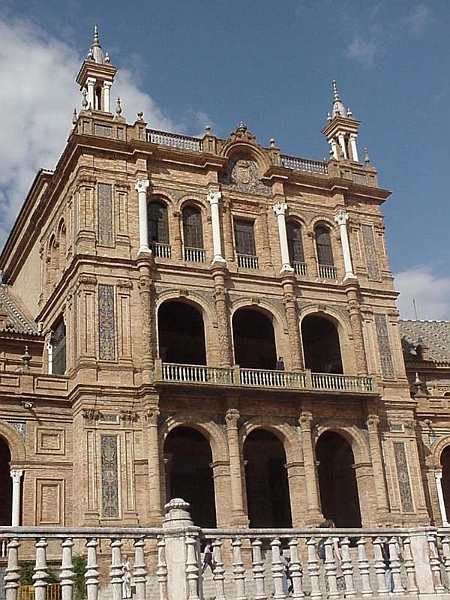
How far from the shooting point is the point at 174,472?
28.2 metres

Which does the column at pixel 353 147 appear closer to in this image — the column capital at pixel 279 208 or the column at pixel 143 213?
the column capital at pixel 279 208

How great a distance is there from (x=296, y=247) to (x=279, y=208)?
1.60m

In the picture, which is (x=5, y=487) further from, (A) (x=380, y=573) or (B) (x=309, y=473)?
(A) (x=380, y=573)

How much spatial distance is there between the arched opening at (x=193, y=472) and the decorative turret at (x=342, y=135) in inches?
504

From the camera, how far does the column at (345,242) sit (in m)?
29.9

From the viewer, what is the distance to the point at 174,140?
29.4 metres

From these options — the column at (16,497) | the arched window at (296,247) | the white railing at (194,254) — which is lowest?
the column at (16,497)

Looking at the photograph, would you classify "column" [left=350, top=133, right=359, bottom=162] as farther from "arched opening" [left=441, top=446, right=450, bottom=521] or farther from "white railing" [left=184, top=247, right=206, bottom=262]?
"arched opening" [left=441, top=446, right=450, bottom=521]

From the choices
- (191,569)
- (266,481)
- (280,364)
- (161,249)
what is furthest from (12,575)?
(266,481)

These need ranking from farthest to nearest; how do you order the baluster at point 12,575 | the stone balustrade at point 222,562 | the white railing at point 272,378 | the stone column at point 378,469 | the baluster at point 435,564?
the stone column at point 378,469
the white railing at point 272,378
the baluster at point 435,564
the stone balustrade at point 222,562
the baluster at point 12,575

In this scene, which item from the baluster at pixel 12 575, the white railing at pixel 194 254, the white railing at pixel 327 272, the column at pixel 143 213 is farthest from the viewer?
the white railing at pixel 327 272

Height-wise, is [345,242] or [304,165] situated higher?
[304,165]

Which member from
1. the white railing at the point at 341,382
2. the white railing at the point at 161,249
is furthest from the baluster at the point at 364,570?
the white railing at the point at 161,249

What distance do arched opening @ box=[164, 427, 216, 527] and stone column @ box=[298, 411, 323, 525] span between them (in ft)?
12.6
